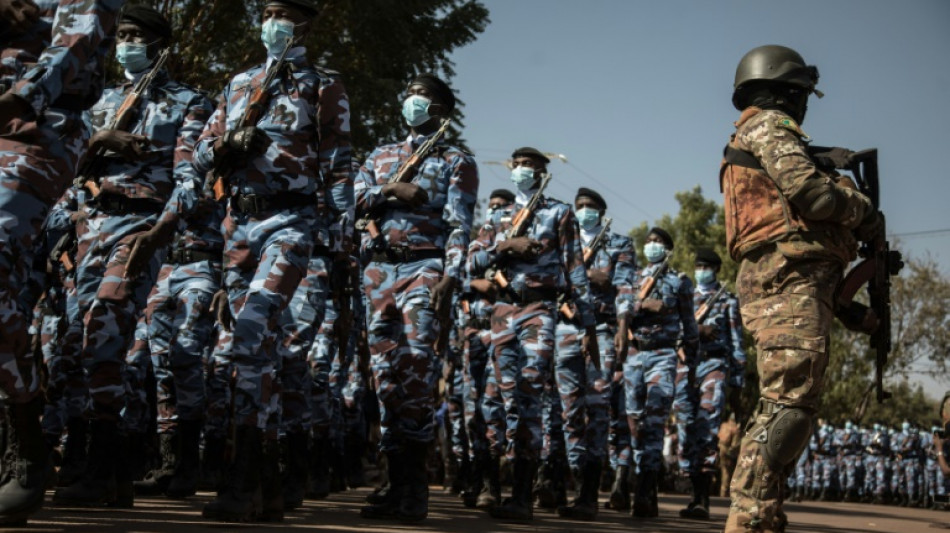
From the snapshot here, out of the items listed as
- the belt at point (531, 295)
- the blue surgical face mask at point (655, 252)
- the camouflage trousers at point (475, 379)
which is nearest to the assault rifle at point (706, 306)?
the blue surgical face mask at point (655, 252)

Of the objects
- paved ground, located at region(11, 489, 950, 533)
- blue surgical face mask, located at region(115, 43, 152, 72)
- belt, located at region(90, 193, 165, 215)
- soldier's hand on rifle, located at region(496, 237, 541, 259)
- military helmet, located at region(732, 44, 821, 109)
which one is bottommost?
Result: paved ground, located at region(11, 489, 950, 533)

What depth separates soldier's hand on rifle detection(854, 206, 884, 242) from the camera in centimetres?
565

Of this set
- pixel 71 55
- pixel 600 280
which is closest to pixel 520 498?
pixel 600 280

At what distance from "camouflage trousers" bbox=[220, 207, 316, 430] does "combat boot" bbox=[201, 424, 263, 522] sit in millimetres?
86

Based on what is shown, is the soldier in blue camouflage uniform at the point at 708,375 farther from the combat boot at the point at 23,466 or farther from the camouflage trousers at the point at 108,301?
the combat boot at the point at 23,466

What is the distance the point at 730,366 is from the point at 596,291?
326cm

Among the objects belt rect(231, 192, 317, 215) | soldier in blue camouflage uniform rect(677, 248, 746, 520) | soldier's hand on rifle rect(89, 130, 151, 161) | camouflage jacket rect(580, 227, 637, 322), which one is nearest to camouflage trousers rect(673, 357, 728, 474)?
soldier in blue camouflage uniform rect(677, 248, 746, 520)

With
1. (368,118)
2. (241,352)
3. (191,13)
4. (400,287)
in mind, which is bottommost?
(241,352)

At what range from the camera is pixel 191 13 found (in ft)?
59.4

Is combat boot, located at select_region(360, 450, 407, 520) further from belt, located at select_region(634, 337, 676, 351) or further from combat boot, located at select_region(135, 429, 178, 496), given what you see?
belt, located at select_region(634, 337, 676, 351)

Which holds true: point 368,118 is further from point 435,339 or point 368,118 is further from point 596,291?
point 435,339

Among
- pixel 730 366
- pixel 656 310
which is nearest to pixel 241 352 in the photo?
pixel 656 310

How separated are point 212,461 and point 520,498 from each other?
239 cm

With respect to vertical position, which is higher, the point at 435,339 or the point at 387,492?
the point at 435,339
